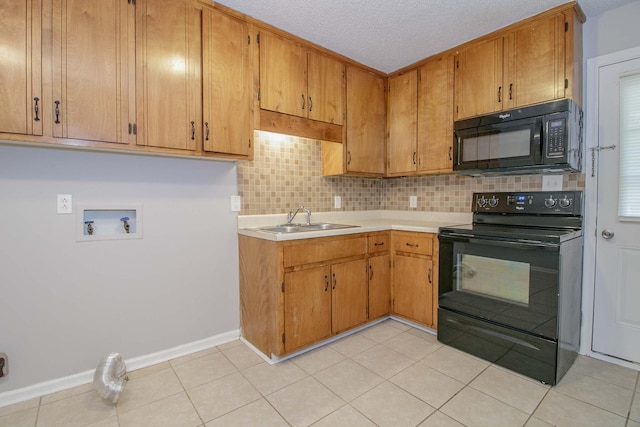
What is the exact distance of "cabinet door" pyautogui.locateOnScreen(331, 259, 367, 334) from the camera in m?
2.41

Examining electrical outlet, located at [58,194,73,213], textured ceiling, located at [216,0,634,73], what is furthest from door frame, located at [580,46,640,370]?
electrical outlet, located at [58,194,73,213]

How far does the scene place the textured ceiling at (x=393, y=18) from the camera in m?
2.05

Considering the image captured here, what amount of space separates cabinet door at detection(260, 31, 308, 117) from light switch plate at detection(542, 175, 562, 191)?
1.93m

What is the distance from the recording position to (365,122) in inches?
120

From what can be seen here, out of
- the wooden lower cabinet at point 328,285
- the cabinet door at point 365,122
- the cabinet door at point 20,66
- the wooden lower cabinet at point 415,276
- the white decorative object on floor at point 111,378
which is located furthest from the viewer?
the cabinet door at point 365,122

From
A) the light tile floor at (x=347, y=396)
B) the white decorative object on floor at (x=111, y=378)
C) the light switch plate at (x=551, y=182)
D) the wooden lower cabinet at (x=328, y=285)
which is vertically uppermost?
the light switch plate at (x=551, y=182)

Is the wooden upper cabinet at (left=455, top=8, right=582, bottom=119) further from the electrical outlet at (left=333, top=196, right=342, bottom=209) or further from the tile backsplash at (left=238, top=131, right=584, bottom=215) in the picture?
the electrical outlet at (left=333, top=196, right=342, bottom=209)

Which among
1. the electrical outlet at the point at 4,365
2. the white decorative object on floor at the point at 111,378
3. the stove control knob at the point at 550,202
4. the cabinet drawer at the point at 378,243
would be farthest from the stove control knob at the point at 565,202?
the electrical outlet at the point at 4,365

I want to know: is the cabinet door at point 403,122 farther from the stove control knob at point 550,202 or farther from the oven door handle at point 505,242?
the stove control knob at point 550,202

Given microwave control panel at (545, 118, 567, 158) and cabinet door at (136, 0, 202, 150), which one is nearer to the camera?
cabinet door at (136, 0, 202, 150)

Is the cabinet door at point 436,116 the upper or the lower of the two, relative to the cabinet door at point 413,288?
upper

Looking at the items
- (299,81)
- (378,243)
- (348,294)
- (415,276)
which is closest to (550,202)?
(415,276)

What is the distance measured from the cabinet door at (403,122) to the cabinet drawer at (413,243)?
694 mm

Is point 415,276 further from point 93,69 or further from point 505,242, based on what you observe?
point 93,69
